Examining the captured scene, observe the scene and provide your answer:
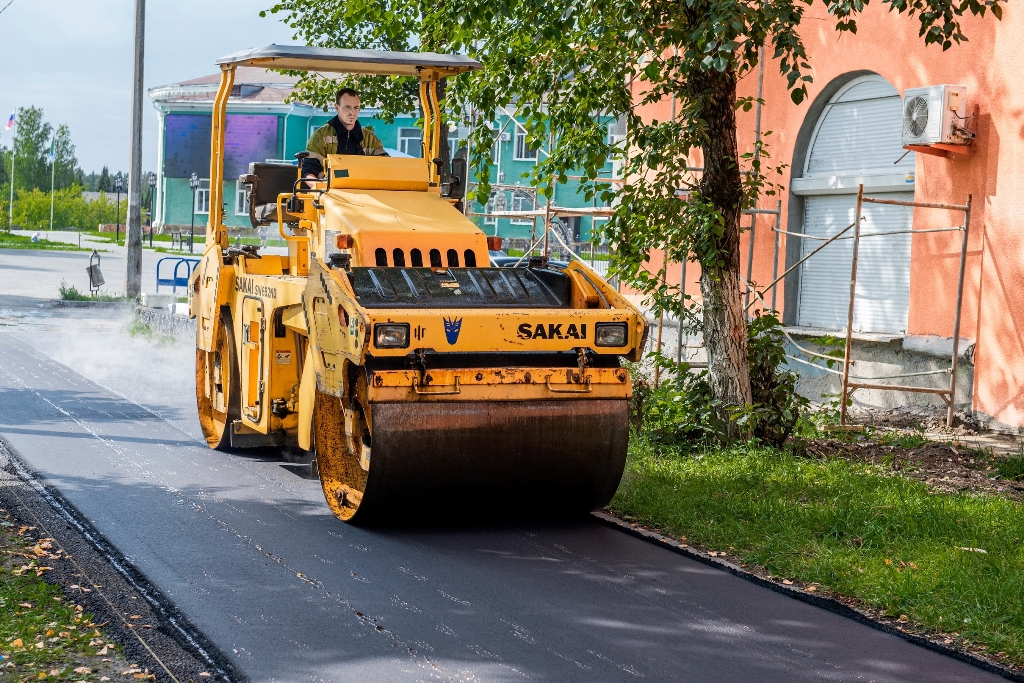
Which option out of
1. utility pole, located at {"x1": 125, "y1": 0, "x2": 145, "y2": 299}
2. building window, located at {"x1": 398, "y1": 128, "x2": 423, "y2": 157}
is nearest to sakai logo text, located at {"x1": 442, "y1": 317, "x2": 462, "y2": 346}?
utility pole, located at {"x1": 125, "y1": 0, "x2": 145, "y2": 299}

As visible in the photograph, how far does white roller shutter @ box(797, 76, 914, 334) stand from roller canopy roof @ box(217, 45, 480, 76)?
227 inches

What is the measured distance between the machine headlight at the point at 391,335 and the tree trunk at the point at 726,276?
387 centimetres

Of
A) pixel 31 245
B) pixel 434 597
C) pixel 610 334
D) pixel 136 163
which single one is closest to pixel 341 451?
pixel 610 334

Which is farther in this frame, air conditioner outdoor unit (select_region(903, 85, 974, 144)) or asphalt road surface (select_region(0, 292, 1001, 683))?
air conditioner outdoor unit (select_region(903, 85, 974, 144))

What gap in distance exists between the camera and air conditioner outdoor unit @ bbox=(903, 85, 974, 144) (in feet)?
40.5

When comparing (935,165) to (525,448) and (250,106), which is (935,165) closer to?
(525,448)

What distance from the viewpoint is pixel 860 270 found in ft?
48.0

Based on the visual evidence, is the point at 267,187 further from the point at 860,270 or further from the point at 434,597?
the point at 860,270

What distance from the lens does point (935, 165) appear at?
1311 cm

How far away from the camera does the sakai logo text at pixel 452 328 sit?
7031 mm

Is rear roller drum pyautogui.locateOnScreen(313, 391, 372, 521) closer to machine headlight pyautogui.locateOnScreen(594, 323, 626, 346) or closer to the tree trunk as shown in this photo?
machine headlight pyautogui.locateOnScreen(594, 323, 626, 346)

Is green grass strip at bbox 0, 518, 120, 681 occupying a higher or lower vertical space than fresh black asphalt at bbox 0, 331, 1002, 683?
lower

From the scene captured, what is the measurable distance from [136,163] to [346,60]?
15120mm

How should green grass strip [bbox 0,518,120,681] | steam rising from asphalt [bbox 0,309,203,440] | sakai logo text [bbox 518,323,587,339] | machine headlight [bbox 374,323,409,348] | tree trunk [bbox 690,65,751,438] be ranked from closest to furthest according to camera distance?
green grass strip [bbox 0,518,120,681] → machine headlight [bbox 374,323,409,348] → sakai logo text [bbox 518,323,587,339] → tree trunk [bbox 690,65,751,438] → steam rising from asphalt [bbox 0,309,203,440]
